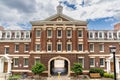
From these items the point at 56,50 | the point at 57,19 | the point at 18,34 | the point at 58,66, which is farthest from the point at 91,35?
the point at 58,66

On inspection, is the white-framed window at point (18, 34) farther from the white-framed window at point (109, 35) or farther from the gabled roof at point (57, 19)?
the white-framed window at point (109, 35)

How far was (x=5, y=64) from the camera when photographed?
128ft

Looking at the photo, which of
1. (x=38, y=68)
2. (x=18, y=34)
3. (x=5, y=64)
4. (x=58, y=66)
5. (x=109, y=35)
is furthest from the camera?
(x=58, y=66)

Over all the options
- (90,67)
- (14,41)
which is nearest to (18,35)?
(14,41)

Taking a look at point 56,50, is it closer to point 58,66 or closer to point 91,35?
point 91,35

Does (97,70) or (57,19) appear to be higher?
(57,19)

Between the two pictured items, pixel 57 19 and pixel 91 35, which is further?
pixel 91 35

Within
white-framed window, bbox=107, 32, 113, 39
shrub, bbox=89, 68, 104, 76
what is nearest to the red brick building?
shrub, bbox=89, 68, 104, 76

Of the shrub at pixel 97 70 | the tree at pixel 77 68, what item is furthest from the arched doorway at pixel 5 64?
the shrub at pixel 97 70

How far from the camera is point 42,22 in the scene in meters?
36.2

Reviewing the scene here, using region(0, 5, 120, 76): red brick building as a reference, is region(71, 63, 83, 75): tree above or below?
below

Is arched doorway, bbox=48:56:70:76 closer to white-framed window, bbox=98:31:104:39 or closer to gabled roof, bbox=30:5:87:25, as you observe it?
gabled roof, bbox=30:5:87:25

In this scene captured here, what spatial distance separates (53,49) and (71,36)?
4.77 metres

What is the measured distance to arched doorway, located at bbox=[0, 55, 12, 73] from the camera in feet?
124
